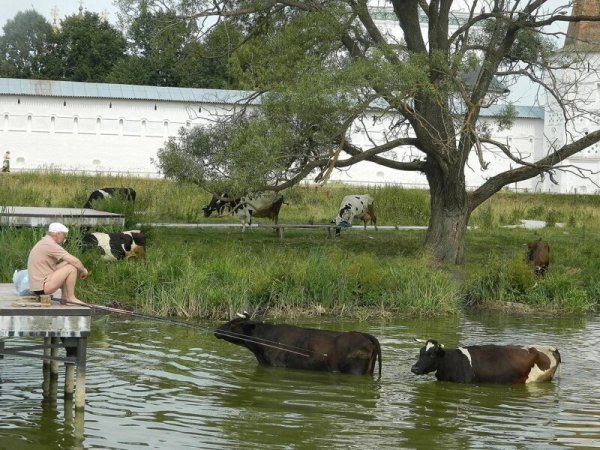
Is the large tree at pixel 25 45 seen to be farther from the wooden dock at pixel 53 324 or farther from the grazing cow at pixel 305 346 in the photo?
the wooden dock at pixel 53 324

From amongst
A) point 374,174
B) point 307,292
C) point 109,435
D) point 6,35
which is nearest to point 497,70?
point 307,292

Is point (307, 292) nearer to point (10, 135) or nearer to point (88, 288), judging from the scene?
point (88, 288)

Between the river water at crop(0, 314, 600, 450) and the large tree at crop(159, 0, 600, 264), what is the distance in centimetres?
691

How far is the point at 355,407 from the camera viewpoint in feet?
39.4

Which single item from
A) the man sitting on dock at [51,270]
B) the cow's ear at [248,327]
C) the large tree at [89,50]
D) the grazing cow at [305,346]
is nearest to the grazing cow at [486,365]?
the grazing cow at [305,346]

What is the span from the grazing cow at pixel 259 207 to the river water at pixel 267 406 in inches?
510

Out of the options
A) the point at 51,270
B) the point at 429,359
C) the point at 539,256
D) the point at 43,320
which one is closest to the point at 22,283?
the point at 51,270

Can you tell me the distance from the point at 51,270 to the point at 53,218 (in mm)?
9181

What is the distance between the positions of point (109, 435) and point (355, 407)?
8.92 ft

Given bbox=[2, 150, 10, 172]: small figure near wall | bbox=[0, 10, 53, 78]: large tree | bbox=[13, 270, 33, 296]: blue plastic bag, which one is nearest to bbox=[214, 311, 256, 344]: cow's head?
bbox=[13, 270, 33, 296]: blue plastic bag

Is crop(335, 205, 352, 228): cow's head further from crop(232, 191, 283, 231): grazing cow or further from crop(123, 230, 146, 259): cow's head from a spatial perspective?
crop(123, 230, 146, 259): cow's head

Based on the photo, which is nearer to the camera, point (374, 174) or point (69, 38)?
point (374, 174)

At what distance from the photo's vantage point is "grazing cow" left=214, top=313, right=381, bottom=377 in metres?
13.6

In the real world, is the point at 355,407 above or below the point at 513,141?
below
